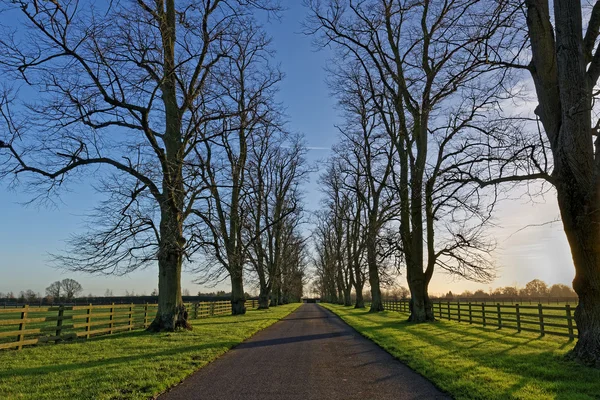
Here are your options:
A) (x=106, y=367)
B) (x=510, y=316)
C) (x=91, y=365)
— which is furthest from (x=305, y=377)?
(x=510, y=316)

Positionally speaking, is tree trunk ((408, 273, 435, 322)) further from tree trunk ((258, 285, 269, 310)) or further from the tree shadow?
tree trunk ((258, 285, 269, 310))

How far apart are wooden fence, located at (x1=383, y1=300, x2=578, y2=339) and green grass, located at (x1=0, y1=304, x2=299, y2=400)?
9.62m

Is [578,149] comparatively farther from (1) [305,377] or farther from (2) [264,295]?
(2) [264,295]

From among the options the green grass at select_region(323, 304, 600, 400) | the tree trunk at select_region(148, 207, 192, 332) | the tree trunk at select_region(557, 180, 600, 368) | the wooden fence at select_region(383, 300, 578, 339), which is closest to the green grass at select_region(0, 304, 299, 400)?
the tree trunk at select_region(148, 207, 192, 332)

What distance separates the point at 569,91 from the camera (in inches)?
332

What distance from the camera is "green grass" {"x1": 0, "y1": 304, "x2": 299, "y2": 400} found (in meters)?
6.57

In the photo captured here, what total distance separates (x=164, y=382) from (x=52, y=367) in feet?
10.3

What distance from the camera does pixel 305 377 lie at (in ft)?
25.9

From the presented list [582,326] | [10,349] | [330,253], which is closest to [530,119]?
[582,326]

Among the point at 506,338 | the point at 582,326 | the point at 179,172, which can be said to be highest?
the point at 179,172

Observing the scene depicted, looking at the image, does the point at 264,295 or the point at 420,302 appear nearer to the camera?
the point at 420,302

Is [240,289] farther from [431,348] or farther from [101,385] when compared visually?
[101,385]

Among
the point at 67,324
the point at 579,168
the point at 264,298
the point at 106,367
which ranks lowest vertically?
the point at 264,298

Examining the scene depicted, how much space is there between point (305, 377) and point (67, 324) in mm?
11446
